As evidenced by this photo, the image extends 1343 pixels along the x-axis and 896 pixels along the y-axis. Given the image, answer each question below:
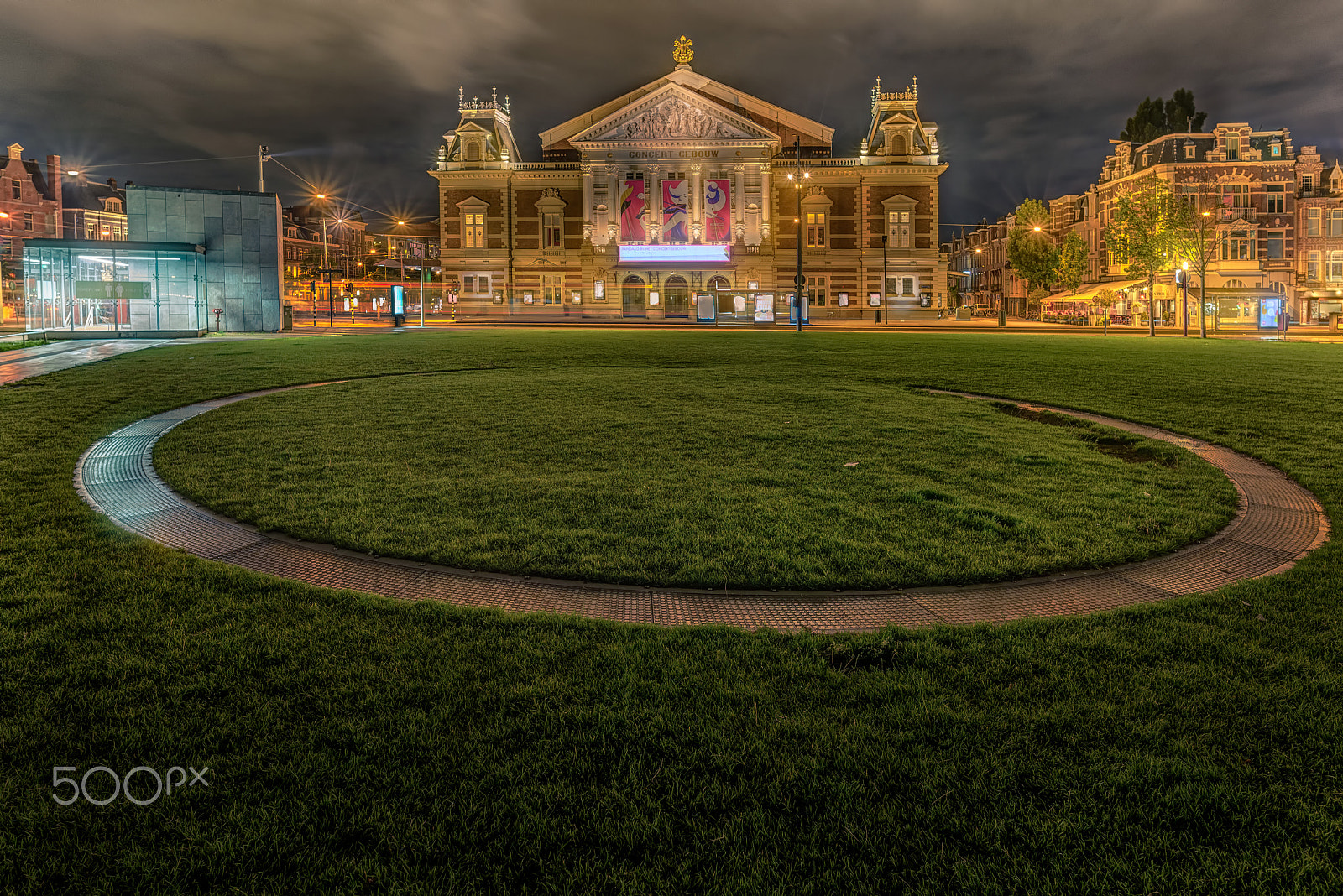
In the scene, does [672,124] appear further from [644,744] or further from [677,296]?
[644,744]

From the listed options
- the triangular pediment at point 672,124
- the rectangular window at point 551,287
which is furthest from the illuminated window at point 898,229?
the rectangular window at point 551,287

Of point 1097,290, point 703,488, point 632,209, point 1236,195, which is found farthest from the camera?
point 1236,195

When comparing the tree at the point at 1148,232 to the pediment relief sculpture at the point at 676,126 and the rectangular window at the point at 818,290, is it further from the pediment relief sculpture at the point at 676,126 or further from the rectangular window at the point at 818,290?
the pediment relief sculpture at the point at 676,126

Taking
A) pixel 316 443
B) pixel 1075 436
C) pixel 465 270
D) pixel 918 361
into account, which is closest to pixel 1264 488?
pixel 1075 436

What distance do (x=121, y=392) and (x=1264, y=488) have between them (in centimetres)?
1757

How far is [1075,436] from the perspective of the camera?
11.7 m

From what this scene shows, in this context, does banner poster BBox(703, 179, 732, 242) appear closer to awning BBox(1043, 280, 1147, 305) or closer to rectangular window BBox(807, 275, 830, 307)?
rectangular window BBox(807, 275, 830, 307)

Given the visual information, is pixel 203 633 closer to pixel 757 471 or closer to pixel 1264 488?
pixel 757 471

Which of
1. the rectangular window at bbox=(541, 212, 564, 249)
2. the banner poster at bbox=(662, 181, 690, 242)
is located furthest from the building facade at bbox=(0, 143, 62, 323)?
the banner poster at bbox=(662, 181, 690, 242)

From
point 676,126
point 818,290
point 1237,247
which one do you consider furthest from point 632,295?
point 1237,247

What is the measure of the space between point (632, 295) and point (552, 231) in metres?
9.78

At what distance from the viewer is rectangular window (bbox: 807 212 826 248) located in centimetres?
6862

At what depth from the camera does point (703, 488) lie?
7977 millimetres

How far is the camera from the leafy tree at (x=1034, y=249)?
7881cm
